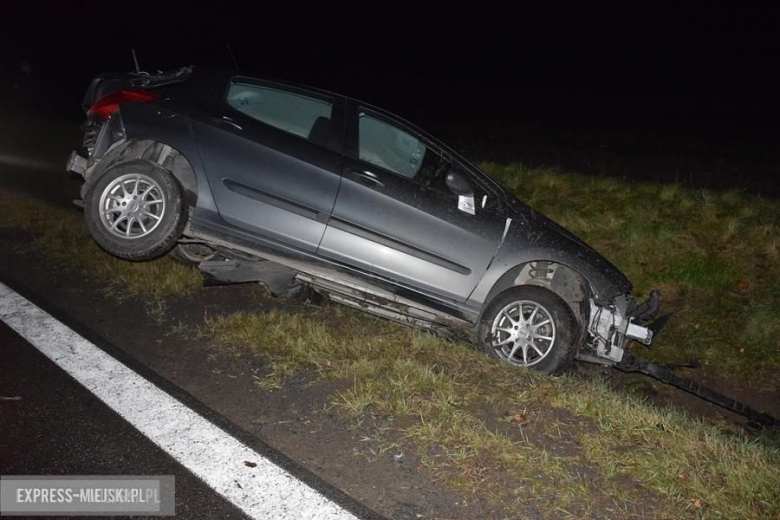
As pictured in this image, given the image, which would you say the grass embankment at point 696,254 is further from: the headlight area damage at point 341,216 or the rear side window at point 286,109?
the rear side window at point 286,109

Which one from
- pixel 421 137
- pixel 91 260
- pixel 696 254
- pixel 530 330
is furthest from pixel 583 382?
pixel 91 260

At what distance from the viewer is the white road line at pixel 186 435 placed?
325 cm

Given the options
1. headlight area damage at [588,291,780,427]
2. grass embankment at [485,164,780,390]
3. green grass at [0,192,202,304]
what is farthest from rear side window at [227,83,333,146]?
grass embankment at [485,164,780,390]

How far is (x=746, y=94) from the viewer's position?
725 inches

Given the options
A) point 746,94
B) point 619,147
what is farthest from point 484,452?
point 746,94

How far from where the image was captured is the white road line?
325 cm

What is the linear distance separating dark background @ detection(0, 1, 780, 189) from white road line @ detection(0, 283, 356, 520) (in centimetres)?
692

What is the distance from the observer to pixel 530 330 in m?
5.41

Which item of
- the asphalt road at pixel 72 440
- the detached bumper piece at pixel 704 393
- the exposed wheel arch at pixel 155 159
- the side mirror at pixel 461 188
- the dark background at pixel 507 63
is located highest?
the dark background at pixel 507 63

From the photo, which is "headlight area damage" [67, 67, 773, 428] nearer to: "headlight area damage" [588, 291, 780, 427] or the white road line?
"headlight area damage" [588, 291, 780, 427]

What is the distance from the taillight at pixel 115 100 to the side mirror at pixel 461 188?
2.38 m

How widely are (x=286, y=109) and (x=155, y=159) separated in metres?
1.08

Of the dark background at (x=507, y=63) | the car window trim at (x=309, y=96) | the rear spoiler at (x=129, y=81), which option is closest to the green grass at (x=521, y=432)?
the car window trim at (x=309, y=96)

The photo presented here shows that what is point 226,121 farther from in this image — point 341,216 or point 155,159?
point 341,216
